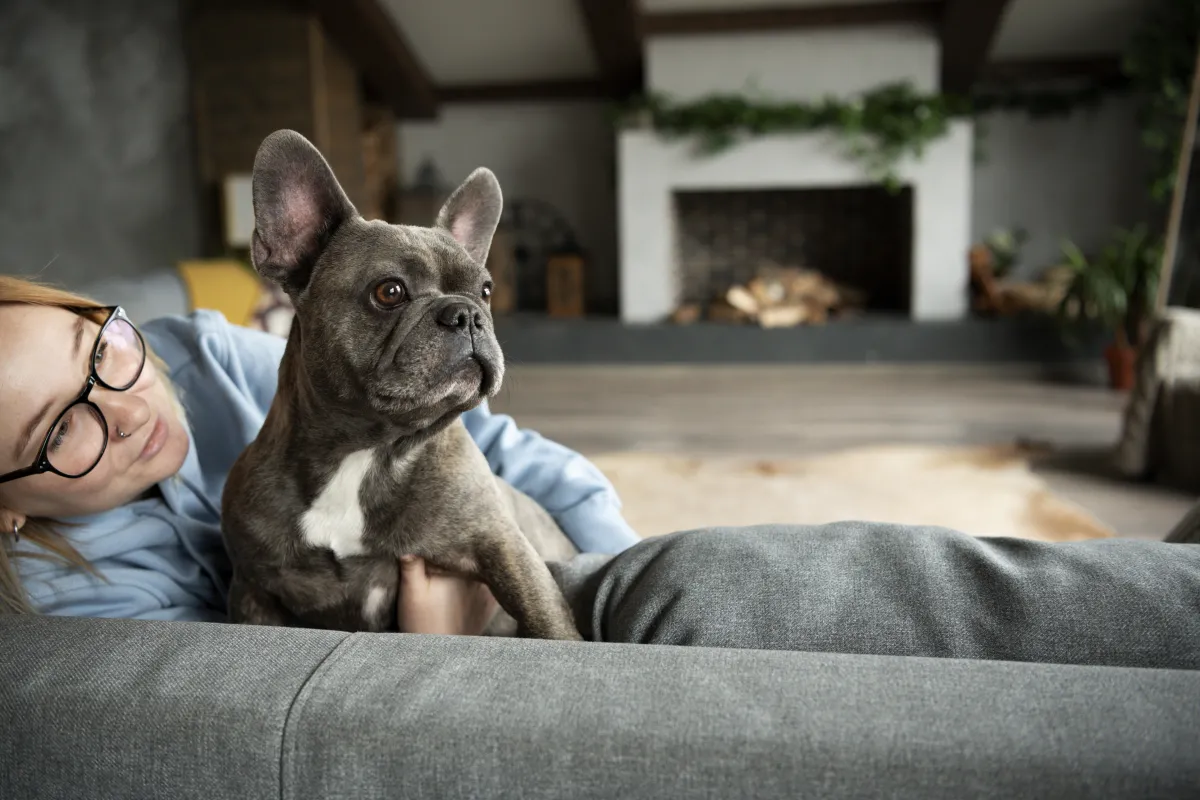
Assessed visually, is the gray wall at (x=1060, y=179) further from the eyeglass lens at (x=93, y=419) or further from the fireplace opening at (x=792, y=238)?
the eyeglass lens at (x=93, y=419)

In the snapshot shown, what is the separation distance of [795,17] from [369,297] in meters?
6.08

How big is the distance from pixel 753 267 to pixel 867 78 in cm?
154

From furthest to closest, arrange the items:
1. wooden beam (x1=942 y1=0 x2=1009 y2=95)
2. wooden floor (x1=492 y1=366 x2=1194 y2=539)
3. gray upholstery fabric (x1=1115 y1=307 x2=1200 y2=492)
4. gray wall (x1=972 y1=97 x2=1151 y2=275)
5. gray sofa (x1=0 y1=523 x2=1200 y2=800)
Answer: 1. gray wall (x1=972 y1=97 x2=1151 y2=275)
2. wooden beam (x1=942 y1=0 x2=1009 y2=95)
3. wooden floor (x1=492 y1=366 x2=1194 y2=539)
4. gray upholstery fabric (x1=1115 y1=307 x2=1200 y2=492)
5. gray sofa (x1=0 y1=523 x2=1200 y2=800)

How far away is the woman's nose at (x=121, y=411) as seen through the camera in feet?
3.54

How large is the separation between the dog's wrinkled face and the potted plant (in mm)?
4877

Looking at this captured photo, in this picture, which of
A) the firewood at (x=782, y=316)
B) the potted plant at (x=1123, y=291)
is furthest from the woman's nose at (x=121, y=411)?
the firewood at (x=782, y=316)

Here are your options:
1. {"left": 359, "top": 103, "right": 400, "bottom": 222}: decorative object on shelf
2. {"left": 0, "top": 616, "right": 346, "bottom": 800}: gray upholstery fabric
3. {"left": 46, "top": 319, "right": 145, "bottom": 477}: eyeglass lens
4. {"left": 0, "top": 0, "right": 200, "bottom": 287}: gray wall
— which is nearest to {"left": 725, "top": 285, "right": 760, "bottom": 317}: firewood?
{"left": 359, "top": 103, "right": 400, "bottom": 222}: decorative object on shelf

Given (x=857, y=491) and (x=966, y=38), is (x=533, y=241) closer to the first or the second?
(x=966, y=38)

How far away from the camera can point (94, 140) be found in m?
5.50

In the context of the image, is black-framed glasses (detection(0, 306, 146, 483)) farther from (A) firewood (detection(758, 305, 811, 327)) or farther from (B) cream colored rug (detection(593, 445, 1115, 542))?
(A) firewood (detection(758, 305, 811, 327))

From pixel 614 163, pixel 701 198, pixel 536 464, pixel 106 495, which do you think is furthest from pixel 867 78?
pixel 106 495

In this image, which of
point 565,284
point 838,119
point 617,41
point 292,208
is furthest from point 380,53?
point 292,208

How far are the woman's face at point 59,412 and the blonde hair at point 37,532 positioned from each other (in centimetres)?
1

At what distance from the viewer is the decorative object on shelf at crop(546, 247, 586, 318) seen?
7.03 metres
